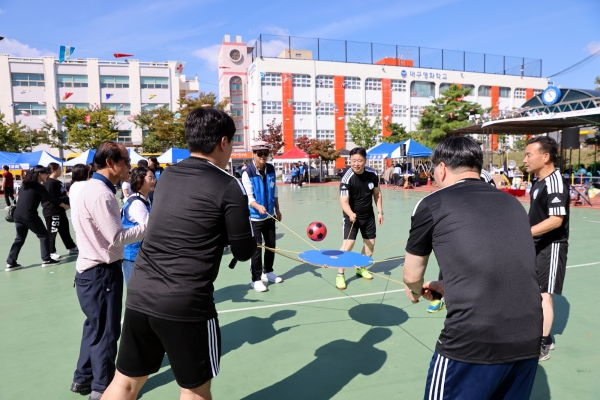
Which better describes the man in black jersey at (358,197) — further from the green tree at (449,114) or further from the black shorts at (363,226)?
the green tree at (449,114)

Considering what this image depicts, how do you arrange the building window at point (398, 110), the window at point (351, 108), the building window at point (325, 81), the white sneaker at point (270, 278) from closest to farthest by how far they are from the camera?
the white sneaker at point (270, 278) → the building window at point (325, 81) → the window at point (351, 108) → the building window at point (398, 110)

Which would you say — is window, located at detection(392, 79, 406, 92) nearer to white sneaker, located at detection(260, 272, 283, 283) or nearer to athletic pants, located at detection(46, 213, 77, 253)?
athletic pants, located at detection(46, 213, 77, 253)

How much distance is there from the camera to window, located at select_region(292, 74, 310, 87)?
155ft

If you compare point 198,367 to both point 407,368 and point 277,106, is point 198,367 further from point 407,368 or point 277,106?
point 277,106

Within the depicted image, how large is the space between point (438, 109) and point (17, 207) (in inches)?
1282

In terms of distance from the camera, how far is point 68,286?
572 centimetres

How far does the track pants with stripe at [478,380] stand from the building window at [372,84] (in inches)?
2012

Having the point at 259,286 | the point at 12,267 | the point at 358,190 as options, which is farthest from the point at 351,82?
the point at 259,286

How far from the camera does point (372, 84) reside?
165ft

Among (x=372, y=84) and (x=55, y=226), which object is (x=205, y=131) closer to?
(x=55, y=226)

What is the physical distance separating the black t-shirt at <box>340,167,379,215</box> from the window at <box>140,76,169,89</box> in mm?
50939

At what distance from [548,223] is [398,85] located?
51773 millimetres

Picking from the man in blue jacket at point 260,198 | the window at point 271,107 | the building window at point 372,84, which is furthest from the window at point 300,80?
the man in blue jacket at point 260,198

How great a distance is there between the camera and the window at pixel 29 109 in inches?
1827
